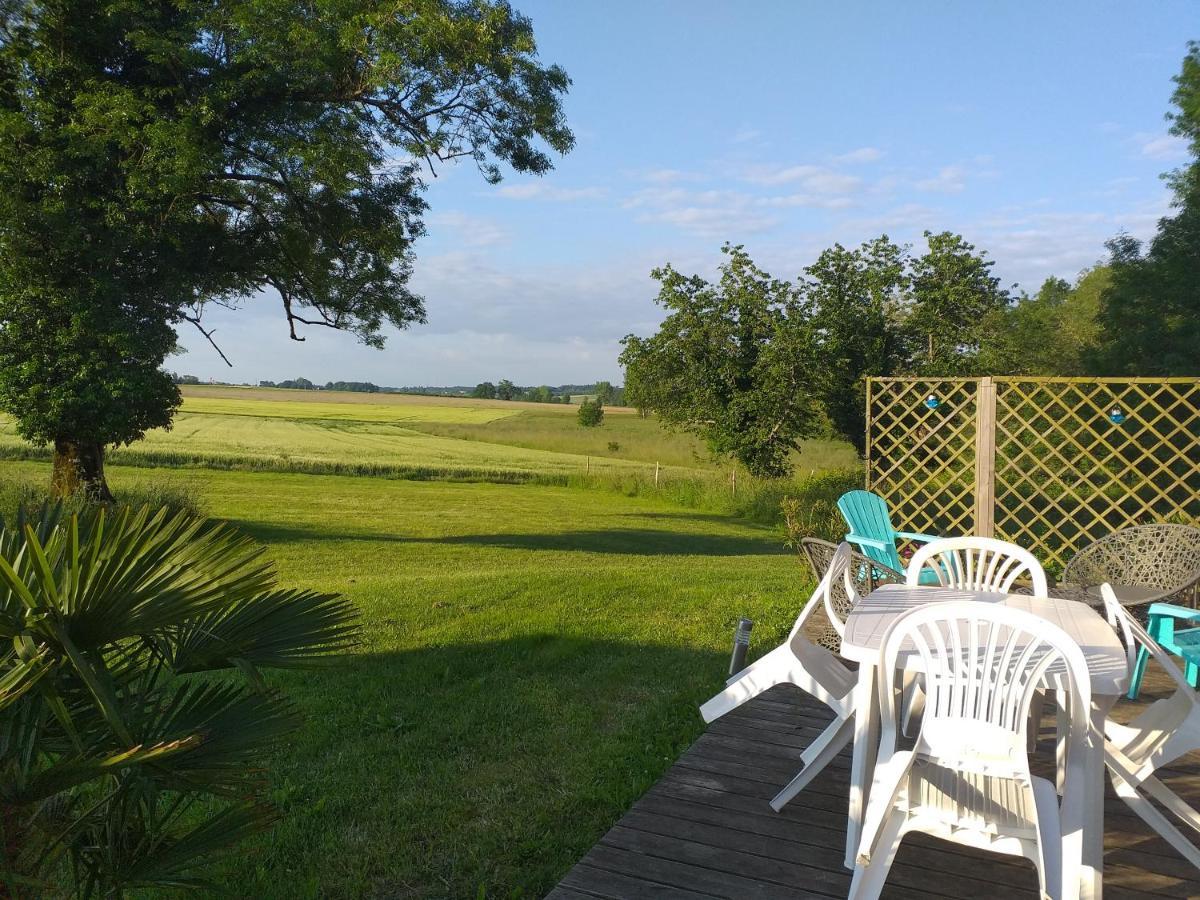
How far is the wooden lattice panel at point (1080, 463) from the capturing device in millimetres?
6184

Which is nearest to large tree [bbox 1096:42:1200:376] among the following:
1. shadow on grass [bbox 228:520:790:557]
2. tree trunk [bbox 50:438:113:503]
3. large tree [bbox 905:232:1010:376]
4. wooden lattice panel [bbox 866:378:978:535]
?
large tree [bbox 905:232:1010:376]

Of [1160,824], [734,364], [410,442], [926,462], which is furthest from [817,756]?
[410,442]

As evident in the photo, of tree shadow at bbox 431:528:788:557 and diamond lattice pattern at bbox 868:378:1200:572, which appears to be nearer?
diamond lattice pattern at bbox 868:378:1200:572

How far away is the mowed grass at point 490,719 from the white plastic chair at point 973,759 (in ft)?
3.35

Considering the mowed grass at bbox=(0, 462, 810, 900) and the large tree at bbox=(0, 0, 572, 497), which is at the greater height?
the large tree at bbox=(0, 0, 572, 497)

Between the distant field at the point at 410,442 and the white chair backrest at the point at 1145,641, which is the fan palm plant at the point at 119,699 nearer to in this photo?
the white chair backrest at the point at 1145,641

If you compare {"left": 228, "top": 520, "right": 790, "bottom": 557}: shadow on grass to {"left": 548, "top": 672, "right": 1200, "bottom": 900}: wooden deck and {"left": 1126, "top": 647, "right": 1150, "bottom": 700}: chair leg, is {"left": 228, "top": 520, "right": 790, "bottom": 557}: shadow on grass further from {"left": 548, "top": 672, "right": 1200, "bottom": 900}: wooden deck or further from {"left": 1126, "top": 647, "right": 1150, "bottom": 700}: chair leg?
{"left": 548, "top": 672, "right": 1200, "bottom": 900}: wooden deck

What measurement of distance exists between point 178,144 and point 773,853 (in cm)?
967

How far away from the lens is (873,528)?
529cm

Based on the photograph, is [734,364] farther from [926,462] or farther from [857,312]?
[926,462]

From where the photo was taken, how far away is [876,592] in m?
3.14

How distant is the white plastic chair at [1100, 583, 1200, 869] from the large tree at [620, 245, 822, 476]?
1507 centimetres

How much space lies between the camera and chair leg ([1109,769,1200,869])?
2.25 metres

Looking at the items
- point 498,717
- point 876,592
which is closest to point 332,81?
point 498,717
